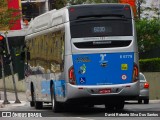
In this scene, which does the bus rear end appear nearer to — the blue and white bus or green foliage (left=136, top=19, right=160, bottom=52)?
the blue and white bus

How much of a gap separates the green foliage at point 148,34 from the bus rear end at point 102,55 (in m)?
25.7

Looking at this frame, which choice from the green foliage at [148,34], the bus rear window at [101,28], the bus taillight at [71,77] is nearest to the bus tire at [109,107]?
the bus taillight at [71,77]

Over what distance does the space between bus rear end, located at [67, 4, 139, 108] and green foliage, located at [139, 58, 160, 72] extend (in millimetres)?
18339

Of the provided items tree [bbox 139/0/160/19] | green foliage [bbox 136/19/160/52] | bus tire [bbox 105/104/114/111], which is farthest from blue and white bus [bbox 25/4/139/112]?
tree [bbox 139/0/160/19]

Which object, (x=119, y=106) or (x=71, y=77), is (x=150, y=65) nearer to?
(x=119, y=106)

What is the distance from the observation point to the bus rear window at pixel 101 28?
71.2 feet

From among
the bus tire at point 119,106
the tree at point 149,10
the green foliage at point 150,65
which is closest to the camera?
the bus tire at point 119,106

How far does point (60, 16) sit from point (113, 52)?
2.32m

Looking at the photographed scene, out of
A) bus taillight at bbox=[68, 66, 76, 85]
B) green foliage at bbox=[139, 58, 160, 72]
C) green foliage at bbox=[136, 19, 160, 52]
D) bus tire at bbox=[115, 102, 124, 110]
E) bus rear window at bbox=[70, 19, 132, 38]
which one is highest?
bus rear window at bbox=[70, 19, 132, 38]

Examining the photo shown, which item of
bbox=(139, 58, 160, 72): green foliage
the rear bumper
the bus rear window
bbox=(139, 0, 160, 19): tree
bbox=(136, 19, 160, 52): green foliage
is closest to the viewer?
the rear bumper

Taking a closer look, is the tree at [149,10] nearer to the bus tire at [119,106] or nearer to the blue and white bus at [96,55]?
the bus tire at [119,106]

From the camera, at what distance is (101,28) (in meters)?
21.8

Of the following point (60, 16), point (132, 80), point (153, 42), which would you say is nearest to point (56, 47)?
point (60, 16)

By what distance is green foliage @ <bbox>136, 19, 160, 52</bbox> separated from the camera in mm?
47719
